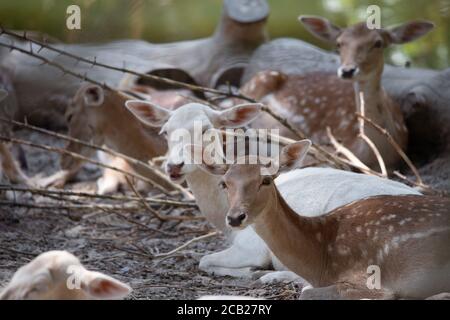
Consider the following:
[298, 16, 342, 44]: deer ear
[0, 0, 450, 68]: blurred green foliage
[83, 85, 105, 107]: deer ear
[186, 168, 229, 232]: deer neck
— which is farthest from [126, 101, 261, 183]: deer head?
[298, 16, 342, 44]: deer ear

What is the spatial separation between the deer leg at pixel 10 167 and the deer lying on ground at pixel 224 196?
2.07 m

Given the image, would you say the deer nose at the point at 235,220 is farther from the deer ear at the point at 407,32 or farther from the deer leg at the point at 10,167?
the deer leg at the point at 10,167

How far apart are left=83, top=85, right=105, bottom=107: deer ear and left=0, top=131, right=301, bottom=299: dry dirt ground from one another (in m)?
0.71

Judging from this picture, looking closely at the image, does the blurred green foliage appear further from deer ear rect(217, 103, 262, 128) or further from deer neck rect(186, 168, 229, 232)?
deer neck rect(186, 168, 229, 232)

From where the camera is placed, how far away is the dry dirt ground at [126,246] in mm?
5059

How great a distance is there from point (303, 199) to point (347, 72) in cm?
196

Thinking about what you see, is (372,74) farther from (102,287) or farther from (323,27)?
(102,287)

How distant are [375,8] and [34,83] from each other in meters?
4.16

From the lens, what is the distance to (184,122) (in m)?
5.69

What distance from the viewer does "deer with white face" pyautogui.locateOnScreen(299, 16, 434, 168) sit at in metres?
7.33

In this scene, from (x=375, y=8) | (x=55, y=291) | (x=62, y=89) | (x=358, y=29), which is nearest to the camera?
(x=55, y=291)

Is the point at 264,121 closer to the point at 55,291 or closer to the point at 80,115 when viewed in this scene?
the point at 80,115

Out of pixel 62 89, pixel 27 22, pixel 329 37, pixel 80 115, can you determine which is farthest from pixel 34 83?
pixel 27 22

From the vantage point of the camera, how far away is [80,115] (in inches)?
313
